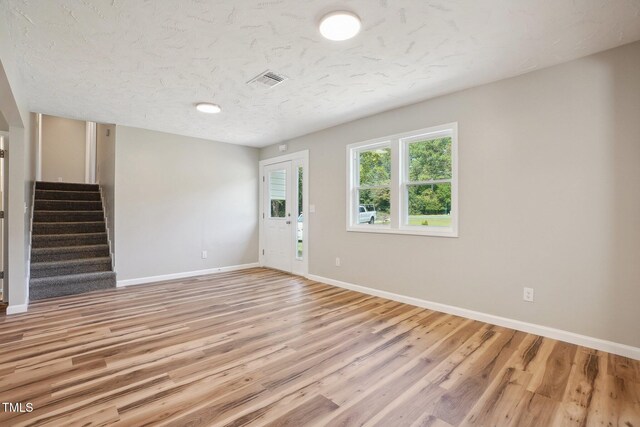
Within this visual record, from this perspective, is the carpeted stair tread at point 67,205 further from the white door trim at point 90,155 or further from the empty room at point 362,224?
the white door trim at point 90,155

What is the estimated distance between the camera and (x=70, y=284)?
400 cm

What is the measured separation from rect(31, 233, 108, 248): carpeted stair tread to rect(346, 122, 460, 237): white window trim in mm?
4136

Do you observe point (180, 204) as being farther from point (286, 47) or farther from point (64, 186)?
point (286, 47)

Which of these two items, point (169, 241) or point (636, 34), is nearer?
point (636, 34)

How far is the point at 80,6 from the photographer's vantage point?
6.21 feet

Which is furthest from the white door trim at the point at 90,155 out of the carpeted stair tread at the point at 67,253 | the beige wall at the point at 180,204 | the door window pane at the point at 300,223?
the door window pane at the point at 300,223

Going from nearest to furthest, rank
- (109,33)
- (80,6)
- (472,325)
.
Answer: (80,6) < (109,33) < (472,325)

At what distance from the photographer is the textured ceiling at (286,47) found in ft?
6.33

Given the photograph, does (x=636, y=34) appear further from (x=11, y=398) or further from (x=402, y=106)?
(x=11, y=398)

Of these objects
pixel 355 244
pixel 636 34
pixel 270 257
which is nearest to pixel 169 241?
pixel 270 257

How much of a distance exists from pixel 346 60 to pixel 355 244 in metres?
2.48

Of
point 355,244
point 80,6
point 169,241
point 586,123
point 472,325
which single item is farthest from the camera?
point 169,241

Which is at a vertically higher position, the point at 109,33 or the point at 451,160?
the point at 109,33

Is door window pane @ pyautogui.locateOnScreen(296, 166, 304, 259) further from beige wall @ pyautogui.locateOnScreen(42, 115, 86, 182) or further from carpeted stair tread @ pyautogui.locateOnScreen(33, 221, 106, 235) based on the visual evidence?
beige wall @ pyautogui.locateOnScreen(42, 115, 86, 182)
